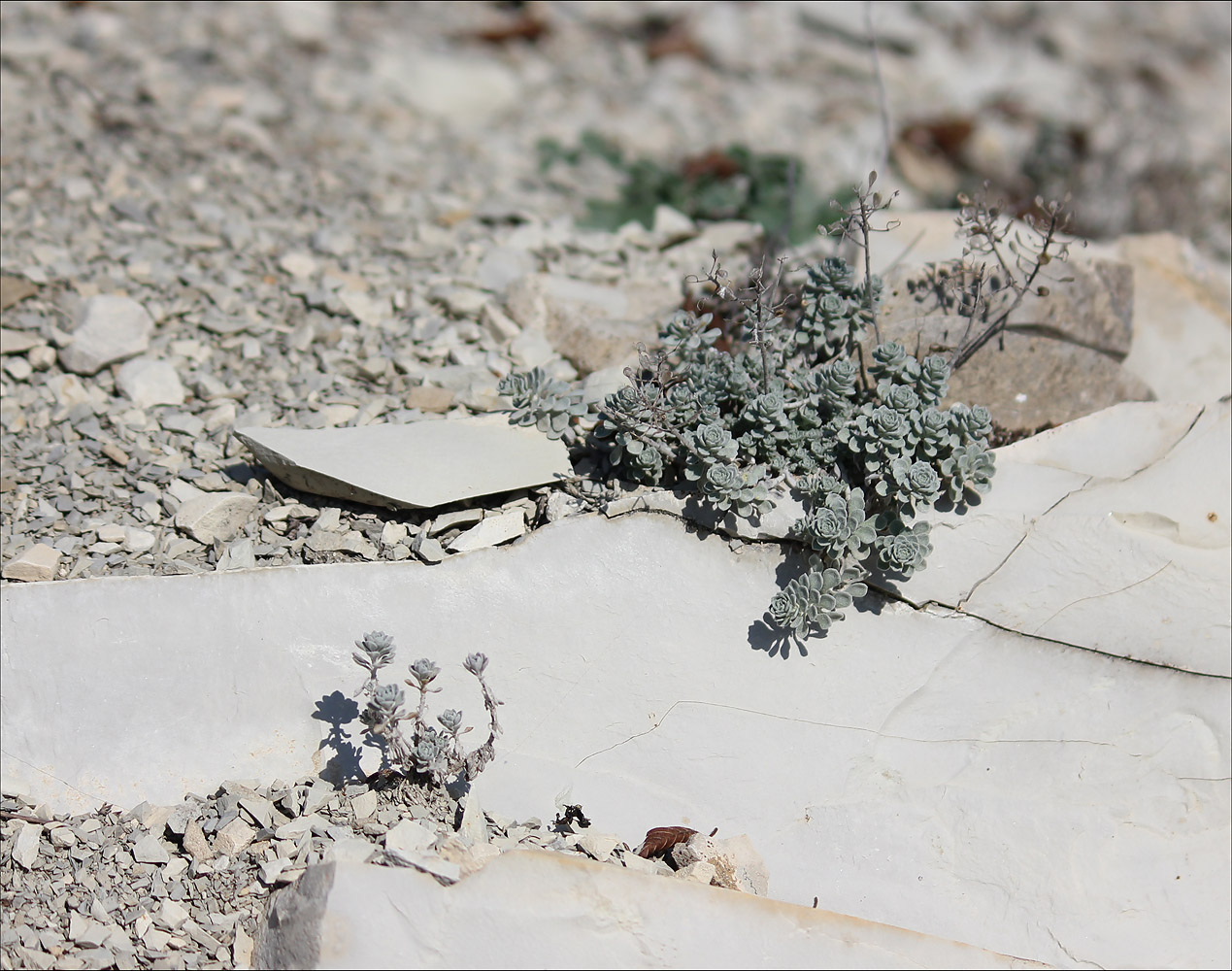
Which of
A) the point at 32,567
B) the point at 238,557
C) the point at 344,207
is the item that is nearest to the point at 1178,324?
the point at 344,207

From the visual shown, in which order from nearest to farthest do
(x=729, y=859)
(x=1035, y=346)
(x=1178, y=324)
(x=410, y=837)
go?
(x=410, y=837)
(x=729, y=859)
(x=1035, y=346)
(x=1178, y=324)

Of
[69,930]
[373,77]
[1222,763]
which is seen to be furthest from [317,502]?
[373,77]

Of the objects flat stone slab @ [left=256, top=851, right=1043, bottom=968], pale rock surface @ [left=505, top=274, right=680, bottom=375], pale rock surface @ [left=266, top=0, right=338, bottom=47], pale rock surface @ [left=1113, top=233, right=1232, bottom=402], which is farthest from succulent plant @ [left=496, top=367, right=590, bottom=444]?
pale rock surface @ [left=266, top=0, right=338, bottom=47]

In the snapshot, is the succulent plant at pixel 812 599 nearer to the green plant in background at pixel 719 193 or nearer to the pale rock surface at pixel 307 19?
the green plant in background at pixel 719 193

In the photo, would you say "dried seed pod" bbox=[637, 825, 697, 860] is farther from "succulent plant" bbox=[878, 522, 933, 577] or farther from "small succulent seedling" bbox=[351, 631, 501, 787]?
"succulent plant" bbox=[878, 522, 933, 577]

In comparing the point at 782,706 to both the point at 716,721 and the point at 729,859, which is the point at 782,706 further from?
the point at 729,859

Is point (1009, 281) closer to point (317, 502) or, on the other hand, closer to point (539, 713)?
point (539, 713)
